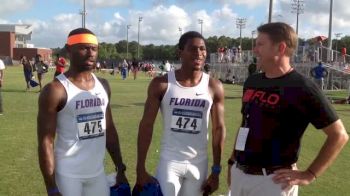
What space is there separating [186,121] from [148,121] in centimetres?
35

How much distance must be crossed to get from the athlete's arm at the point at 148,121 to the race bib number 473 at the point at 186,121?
193 millimetres

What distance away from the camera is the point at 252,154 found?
12.5 feet

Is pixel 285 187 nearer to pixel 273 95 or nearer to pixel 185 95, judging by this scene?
pixel 273 95

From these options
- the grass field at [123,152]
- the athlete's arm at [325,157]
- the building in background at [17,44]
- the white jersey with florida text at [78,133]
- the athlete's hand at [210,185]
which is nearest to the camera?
the athlete's arm at [325,157]

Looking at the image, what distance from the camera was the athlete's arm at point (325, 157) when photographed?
3.53 m

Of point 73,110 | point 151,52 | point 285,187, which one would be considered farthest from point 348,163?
point 151,52

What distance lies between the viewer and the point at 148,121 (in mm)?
4637

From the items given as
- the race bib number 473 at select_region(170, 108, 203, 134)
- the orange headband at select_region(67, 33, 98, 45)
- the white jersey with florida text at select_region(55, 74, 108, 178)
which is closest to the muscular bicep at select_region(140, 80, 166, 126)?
the race bib number 473 at select_region(170, 108, 203, 134)

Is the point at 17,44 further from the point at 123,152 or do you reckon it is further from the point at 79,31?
the point at 79,31

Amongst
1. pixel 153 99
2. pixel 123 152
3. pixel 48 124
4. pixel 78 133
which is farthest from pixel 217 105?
pixel 123 152

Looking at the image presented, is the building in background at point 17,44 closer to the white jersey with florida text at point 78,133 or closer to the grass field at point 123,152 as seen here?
the grass field at point 123,152

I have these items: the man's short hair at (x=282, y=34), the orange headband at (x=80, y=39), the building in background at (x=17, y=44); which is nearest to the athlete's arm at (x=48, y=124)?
the orange headband at (x=80, y=39)

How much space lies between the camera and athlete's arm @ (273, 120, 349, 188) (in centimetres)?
353

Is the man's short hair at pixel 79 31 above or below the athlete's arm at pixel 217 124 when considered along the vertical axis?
above
